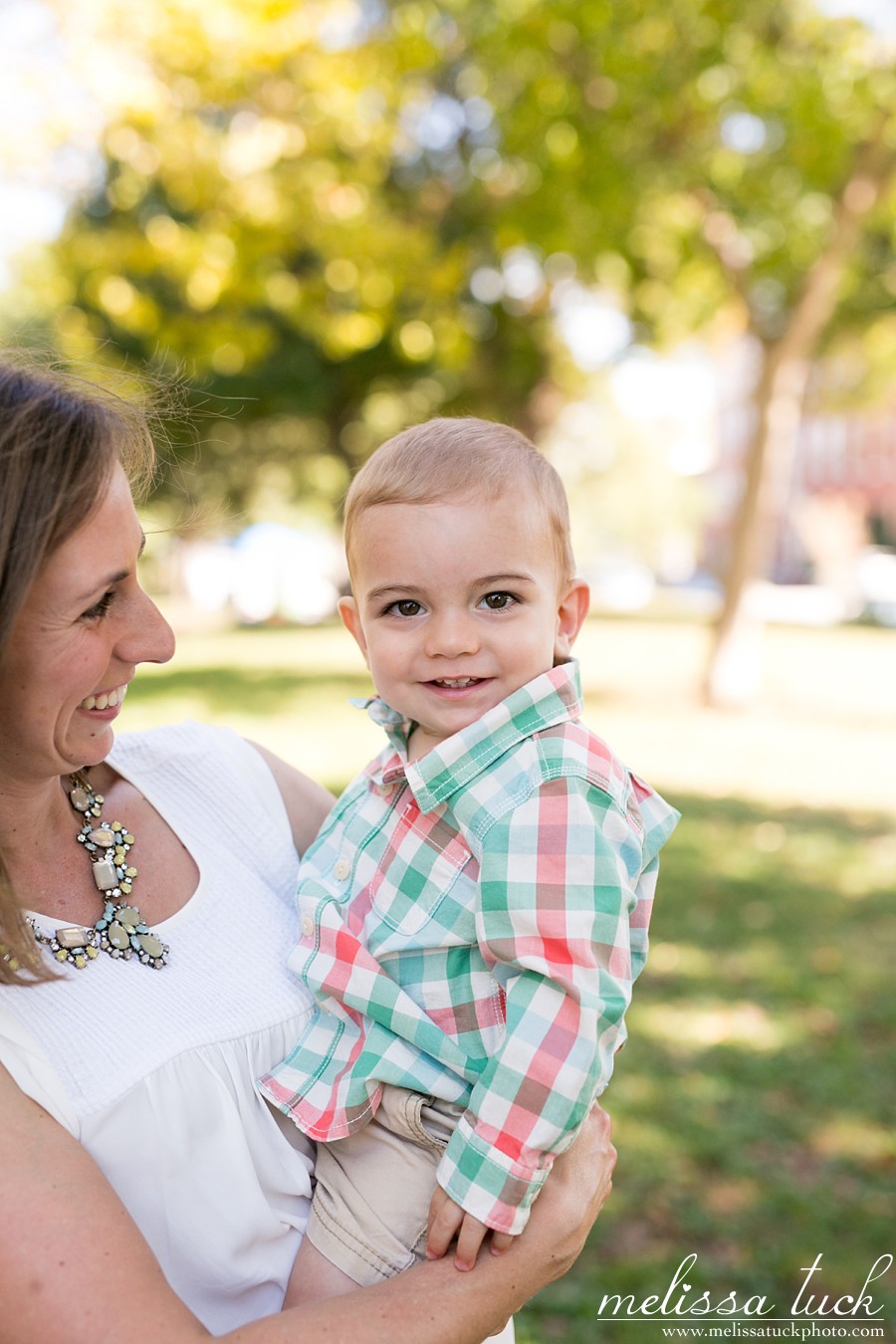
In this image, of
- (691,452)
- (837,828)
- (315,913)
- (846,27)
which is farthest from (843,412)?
Result: (691,452)

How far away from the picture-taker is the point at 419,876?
1.91 metres

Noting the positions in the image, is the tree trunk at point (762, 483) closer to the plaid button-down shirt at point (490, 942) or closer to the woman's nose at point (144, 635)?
the plaid button-down shirt at point (490, 942)

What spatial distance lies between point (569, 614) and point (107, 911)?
0.87 metres

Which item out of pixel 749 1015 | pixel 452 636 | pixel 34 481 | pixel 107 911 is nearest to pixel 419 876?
Result: pixel 452 636

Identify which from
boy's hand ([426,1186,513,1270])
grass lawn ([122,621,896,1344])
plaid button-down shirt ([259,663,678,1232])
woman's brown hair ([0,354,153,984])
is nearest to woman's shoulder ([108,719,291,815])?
plaid button-down shirt ([259,663,678,1232])

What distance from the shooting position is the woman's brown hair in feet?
5.33

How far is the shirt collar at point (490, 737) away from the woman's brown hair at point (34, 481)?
59cm

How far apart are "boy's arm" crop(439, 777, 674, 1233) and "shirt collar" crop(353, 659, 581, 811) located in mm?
124

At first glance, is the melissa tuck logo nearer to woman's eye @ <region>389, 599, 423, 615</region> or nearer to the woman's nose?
woman's eye @ <region>389, 599, 423, 615</region>

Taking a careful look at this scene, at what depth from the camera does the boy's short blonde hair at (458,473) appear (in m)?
1.93

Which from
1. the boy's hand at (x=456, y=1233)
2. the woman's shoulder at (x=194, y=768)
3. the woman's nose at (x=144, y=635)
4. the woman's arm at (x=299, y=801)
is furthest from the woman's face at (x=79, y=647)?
the boy's hand at (x=456, y=1233)

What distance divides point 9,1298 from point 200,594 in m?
41.6

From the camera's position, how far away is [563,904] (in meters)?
1.70

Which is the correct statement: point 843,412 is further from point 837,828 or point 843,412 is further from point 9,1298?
point 9,1298
